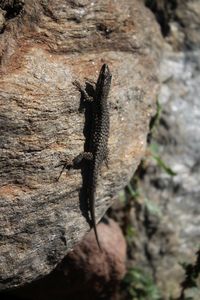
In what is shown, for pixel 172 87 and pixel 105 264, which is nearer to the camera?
pixel 105 264

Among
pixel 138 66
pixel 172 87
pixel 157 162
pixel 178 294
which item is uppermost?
pixel 138 66

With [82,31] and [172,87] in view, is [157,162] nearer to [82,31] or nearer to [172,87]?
[172,87]

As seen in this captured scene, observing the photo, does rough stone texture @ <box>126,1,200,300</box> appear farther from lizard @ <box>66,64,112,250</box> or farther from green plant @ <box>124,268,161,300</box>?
lizard @ <box>66,64,112,250</box>

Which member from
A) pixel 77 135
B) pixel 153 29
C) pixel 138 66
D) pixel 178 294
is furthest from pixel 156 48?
pixel 178 294

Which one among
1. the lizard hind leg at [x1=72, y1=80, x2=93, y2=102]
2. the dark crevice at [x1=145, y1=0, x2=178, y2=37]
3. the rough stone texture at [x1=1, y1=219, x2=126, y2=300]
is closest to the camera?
the lizard hind leg at [x1=72, y1=80, x2=93, y2=102]

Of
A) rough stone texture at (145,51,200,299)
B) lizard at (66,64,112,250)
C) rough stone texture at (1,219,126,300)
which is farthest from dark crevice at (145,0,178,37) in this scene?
rough stone texture at (1,219,126,300)

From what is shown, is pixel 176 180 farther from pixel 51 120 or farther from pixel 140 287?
pixel 51 120
